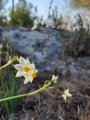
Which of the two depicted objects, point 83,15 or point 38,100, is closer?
point 38,100

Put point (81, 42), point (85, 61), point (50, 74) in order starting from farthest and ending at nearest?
point (81, 42)
point (85, 61)
point (50, 74)

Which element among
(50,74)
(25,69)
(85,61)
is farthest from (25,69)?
(85,61)

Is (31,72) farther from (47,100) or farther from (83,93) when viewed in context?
(83,93)

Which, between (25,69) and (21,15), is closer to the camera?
(25,69)

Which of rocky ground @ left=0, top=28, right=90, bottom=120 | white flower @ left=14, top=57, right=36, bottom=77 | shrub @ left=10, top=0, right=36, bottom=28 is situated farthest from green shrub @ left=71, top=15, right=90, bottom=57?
shrub @ left=10, top=0, right=36, bottom=28

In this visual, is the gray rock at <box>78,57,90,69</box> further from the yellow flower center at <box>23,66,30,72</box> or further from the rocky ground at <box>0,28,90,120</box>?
the yellow flower center at <box>23,66,30,72</box>

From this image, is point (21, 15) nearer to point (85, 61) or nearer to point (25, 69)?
point (85, 61)

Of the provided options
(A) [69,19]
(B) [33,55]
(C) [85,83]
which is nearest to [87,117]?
(C) [85,83]

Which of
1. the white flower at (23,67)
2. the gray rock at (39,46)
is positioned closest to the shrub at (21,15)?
the gray rock at (39,46)
